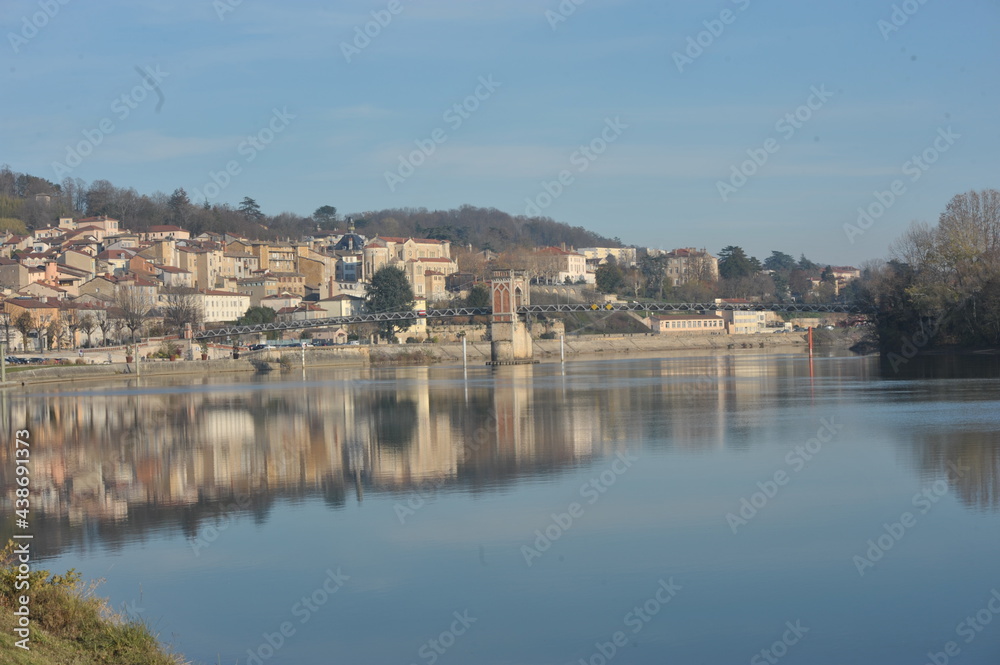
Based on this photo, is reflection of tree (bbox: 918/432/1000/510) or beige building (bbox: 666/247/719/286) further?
beige building (bbox: 666/247/719/286)

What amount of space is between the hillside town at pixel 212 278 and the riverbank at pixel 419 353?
250 inches

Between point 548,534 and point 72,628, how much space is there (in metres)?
5.49

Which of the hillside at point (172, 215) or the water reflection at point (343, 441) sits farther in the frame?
the hillside at point (172, 215)

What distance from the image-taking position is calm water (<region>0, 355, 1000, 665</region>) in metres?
8.20

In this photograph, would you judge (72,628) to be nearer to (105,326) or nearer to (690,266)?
(105,326)

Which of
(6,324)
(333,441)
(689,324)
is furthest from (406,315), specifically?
(333,441)

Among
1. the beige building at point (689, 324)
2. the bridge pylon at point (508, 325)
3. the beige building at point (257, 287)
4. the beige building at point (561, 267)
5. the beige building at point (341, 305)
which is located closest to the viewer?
the bridge pylon at point (508, 325)

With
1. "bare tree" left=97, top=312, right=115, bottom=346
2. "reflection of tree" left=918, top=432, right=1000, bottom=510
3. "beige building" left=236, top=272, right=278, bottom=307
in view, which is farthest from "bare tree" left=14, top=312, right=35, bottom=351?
"reflection of tree" left=918, top=432, right=1000, bottom=510

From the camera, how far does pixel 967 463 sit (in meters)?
15.2

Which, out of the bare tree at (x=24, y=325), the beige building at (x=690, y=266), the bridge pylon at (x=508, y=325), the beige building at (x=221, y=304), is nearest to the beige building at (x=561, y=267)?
the beige building at (x=690, y=266)

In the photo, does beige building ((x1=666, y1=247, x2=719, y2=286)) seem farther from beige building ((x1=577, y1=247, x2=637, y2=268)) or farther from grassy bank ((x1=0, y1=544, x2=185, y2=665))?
grassy bank ((x1=0, y1=544, x2=185, y2=665))

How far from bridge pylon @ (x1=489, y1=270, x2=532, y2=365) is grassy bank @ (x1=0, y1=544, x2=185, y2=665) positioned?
58.9m

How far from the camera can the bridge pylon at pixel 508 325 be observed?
68250 millimetres

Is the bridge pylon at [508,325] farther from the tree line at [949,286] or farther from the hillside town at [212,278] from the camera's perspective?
the tree line at [949,286]
